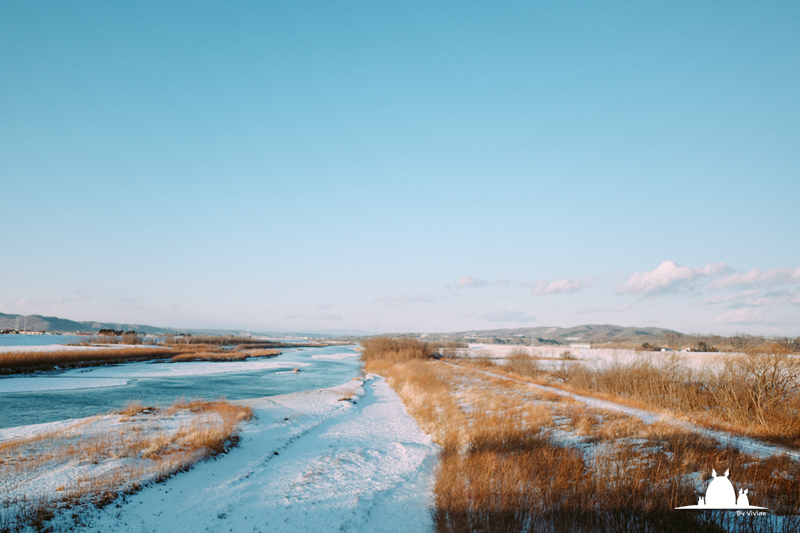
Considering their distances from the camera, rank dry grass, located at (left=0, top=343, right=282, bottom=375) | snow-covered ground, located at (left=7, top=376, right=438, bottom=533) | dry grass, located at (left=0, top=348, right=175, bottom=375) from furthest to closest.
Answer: dry grass, located at (left=0, top=343, right=282, bottom=375) < dry grass, located at (left=0, top=348, right=175, bottom=375) < snow-covered ground, located at (left=7, top=376, right=438, bottom=533)

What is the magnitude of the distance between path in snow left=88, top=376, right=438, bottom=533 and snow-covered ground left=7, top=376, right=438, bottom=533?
0.08ft

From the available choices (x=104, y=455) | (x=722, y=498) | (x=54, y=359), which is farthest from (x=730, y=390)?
(x=54, y=359)

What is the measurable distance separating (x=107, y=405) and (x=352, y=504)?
73.2 feet

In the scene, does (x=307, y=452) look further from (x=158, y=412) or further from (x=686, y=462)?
(x=686, y=462)

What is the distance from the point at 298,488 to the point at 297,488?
28mm

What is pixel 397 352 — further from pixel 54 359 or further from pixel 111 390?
pixel 54 359

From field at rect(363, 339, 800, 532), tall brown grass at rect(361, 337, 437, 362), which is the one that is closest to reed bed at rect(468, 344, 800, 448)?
field at rect(363, 339, 800, 532)

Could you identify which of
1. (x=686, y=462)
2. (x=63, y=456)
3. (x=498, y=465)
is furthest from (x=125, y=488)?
(x=686, y=462)

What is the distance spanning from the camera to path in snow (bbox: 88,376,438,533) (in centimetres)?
859

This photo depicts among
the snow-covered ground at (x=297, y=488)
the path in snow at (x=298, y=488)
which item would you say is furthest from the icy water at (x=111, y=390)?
the path in snow at (x=298, y=488)

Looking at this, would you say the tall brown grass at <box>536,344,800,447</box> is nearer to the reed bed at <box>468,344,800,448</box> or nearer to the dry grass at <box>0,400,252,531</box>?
the reed bed at <box>468,344,800,448</box>

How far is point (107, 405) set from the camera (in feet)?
78.6

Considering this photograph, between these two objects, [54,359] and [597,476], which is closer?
[597,476]

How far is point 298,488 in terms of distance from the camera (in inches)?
422
